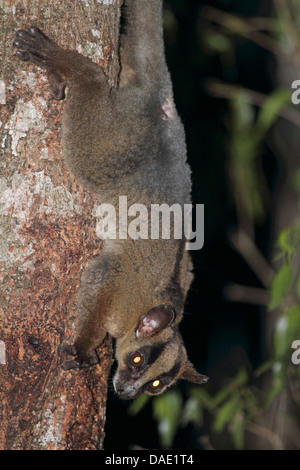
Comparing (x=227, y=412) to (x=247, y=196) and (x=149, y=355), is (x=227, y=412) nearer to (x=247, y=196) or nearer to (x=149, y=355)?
(x=149, y=355)

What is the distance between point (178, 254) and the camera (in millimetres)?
3916

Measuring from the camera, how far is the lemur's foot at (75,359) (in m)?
3.00

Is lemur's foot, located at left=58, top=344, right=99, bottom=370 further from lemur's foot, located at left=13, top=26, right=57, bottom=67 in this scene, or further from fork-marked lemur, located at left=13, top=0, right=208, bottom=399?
lemur's foot, located at left=13, top=26, right=57, bottom=67

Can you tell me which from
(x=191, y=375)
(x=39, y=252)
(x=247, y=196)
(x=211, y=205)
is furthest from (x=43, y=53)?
(x=211, y=205)

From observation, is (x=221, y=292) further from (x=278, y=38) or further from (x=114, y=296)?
(x=114, y=296)

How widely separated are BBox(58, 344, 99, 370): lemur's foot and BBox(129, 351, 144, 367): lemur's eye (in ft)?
1.83

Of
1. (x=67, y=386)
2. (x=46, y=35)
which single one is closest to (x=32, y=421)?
(x=67, y=386)

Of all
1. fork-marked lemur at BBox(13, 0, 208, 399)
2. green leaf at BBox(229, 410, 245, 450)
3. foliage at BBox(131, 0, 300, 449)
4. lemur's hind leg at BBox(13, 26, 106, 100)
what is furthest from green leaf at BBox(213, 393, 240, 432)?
lemur's hind leg at BBox(13, 26, 106, 100)

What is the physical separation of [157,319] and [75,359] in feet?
2.58

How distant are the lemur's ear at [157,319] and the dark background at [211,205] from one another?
3.94 m

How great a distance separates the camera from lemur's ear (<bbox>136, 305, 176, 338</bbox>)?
11.9 feet

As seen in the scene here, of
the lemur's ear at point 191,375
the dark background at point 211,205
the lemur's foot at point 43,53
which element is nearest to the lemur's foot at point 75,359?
the lemur's ear at point 191,375

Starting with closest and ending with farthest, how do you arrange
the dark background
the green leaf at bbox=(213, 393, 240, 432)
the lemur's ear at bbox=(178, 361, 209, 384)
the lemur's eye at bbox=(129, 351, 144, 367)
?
the lemur's eye at bbox=(129, 351, 144, 367) < the lemur's ear at bbox=(178, 361, 209, 384) < the green leaf at bbox=(213, 393, 240, 432) < the dark background

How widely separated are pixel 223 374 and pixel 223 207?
105 inches
